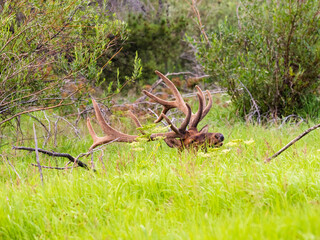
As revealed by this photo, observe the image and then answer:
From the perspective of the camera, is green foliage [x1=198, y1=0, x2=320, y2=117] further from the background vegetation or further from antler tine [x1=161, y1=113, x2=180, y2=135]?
antler tine [x1=161, y1=113, x2=180, y2=135]

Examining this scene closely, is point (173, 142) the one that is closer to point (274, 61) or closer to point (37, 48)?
point (37, 48)

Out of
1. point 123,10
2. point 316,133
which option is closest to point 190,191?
point 316,133

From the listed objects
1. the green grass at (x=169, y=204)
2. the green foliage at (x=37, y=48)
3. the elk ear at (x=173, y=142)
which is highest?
the green foliage at (x=37, y=48)

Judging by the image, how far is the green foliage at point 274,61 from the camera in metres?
8.13

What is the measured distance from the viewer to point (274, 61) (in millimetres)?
8398

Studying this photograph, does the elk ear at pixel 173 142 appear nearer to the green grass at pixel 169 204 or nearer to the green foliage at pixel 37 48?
the green grass at pixel 169 204

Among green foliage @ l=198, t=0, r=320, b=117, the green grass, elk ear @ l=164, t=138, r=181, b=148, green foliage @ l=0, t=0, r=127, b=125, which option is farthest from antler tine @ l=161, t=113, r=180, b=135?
green foliage @ l=198, t=0, r=320, b=117

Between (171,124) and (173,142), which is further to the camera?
(173,142)

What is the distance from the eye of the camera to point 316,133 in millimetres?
6652

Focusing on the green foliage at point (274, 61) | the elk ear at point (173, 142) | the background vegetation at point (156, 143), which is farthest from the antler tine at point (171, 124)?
the green foliage at point (274, 61)

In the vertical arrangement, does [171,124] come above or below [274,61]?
above

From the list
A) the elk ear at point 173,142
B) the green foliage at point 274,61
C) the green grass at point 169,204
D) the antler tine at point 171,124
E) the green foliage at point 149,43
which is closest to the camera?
the green grass at point 169,204

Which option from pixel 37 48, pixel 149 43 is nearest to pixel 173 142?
pixel 37 48

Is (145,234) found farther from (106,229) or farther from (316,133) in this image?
(316,133)
